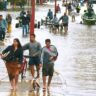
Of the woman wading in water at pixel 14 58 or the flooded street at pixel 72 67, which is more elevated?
the woman wading in water at pixel 14 58

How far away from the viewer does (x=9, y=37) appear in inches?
1570

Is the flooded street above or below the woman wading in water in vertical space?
below

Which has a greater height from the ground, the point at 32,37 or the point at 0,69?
the point at 32,37

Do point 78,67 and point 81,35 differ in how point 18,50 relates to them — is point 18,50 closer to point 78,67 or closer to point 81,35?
point 78,67

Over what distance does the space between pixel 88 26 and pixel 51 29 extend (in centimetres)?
719

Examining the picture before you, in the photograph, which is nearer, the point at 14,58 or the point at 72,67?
the point at 14,58

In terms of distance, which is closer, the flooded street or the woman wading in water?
the woman wading in water

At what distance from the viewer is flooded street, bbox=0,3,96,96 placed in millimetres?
19000

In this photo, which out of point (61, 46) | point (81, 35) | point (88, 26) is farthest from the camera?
point (88, 26)

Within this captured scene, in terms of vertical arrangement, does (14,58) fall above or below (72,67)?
above

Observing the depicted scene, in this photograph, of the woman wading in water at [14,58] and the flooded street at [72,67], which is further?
the flooded street at [72,67]

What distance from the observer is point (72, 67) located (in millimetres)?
25703

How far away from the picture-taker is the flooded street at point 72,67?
19000 millimetres

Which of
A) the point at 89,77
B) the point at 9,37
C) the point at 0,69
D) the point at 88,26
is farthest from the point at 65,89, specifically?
the point at 88,26
